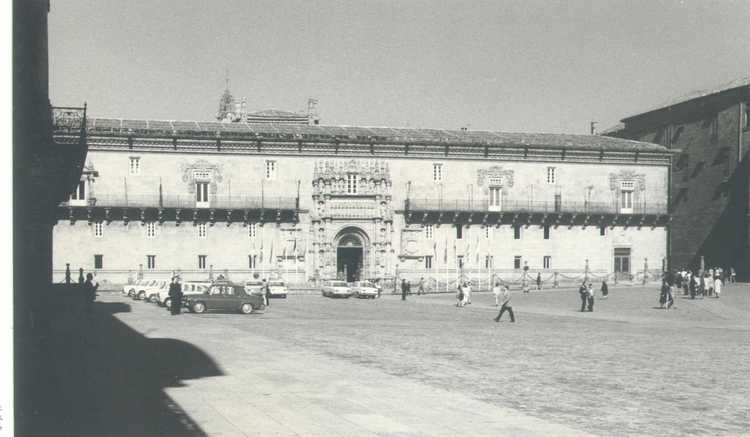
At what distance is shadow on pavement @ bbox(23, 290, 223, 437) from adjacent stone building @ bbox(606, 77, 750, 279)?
4503 cm

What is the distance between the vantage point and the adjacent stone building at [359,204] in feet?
190

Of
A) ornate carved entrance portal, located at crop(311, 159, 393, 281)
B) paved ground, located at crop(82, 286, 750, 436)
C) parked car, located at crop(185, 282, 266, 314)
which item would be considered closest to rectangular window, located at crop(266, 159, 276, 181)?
ornate carved entrance portal, located at crop(311, 159, 393, 281)

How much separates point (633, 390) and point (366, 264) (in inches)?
1909

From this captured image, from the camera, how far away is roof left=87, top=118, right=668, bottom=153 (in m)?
59.0

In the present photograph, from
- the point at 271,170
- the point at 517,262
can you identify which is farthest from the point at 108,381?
the point at 517,262

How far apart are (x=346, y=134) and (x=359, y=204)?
15.4ft

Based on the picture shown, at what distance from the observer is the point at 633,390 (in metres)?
13.8

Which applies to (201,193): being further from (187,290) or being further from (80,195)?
(187,290)

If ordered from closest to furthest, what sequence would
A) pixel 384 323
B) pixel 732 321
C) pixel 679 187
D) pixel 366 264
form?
pixel 384 323
pixel 732 321
pixel 366 264
pixel 679 187

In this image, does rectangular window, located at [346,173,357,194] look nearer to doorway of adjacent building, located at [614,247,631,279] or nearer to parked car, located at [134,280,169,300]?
parked car, located at [134,280,169,300]

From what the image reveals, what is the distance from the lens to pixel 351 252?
206 ft
